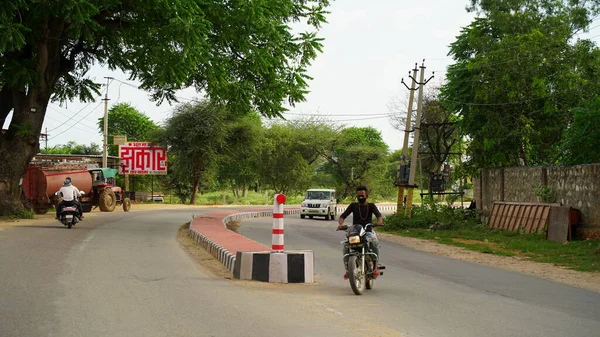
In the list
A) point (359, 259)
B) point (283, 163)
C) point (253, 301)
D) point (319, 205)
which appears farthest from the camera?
point (283, 163)

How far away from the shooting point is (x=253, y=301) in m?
8.82

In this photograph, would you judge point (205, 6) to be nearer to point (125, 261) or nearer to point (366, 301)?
point (125, 261)

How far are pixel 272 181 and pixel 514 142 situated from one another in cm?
4529

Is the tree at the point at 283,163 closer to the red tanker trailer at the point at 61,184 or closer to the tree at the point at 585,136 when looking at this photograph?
the red tanker trailer at the point at 61,184

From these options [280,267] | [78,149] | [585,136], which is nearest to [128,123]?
[78,149]

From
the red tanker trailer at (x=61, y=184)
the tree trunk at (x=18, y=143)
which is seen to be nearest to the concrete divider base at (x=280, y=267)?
the tree trunk at (x=18, y=143)

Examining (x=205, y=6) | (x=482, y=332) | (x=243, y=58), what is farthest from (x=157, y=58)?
(x=482, y=332)

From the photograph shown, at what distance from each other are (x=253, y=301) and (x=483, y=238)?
17.4 meters

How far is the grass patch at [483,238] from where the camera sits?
Result: 17.3 m

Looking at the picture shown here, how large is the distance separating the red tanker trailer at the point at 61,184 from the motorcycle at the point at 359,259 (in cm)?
2143

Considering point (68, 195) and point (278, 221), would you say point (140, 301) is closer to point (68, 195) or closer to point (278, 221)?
point (278, 221)

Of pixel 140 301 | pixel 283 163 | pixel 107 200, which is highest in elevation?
pixel 283 163

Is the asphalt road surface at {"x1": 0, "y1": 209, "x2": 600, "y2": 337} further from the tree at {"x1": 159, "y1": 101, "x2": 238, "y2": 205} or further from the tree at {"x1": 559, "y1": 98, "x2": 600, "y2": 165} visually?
the tree at {"x1": 159, "y1": 101, "x2": 238, "y2": 205}

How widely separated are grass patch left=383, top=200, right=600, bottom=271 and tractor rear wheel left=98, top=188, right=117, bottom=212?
14.6 metres
